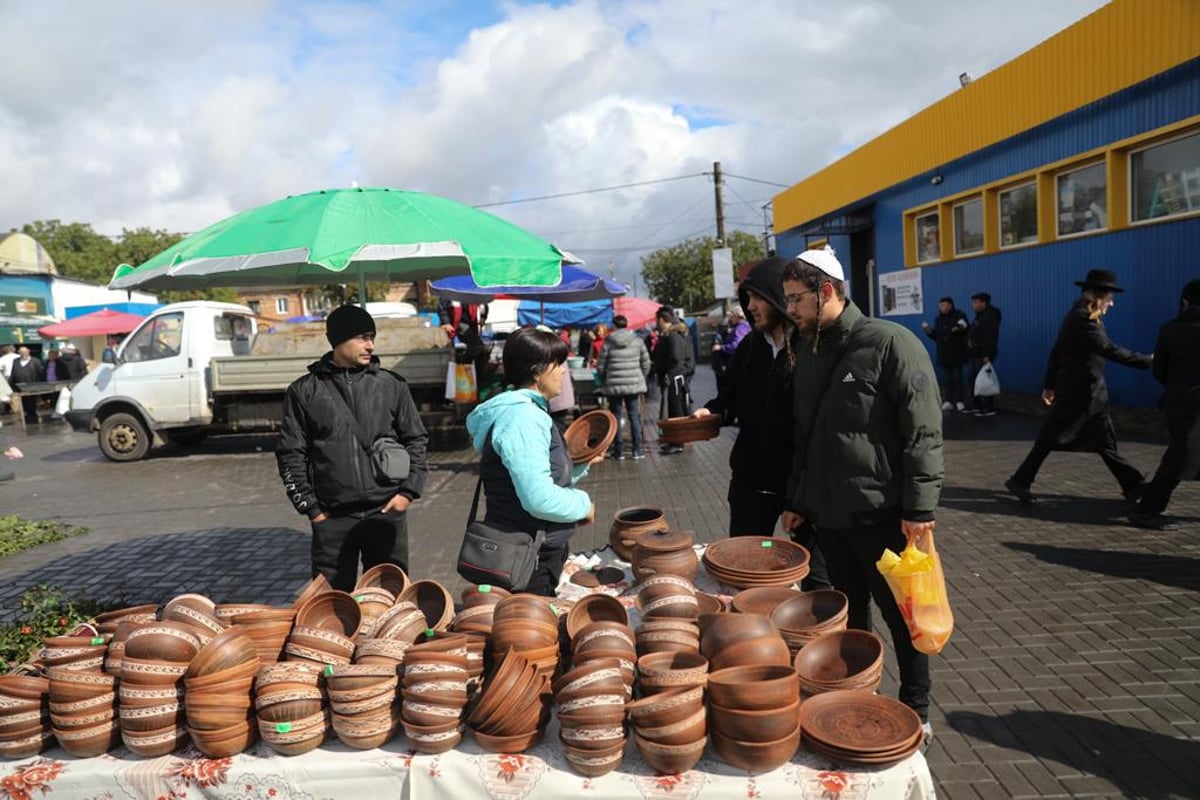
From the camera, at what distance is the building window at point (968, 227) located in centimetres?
1388

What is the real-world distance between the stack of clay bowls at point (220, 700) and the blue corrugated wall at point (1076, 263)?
1097cm

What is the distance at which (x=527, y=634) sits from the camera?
7.81 feet

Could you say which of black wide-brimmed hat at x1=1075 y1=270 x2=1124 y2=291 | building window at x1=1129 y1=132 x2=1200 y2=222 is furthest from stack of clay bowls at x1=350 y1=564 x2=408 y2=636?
building window at x1=1129 y1=132 x2=1200 y2=222

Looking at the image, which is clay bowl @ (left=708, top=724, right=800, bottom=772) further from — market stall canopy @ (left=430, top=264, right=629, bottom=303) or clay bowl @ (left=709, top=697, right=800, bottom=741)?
market stall canopy @ (left=430, top=264, right=629, bottom=303)

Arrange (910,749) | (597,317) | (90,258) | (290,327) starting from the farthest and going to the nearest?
(90,258) < (597,317) < (290,327) < (910,749)

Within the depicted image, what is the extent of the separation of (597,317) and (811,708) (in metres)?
18.4

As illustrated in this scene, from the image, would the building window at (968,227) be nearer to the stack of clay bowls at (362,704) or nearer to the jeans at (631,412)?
the jeans at (631,412)

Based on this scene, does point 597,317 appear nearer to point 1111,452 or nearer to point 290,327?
point 290,327

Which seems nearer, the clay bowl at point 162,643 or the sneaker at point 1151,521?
the clay bowl at point 162,643

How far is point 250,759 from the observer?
2219 millimetres

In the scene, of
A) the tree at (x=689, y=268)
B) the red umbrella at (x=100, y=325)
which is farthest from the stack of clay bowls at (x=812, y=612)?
the tree at (x=689, y=268)

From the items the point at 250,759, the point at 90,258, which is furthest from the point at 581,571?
the point at 90,258

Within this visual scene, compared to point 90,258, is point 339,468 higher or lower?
lower

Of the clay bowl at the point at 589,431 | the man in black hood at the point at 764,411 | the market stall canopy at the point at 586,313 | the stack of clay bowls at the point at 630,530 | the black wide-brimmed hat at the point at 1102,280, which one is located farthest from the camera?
the market stall canopy at the point at 586,313
